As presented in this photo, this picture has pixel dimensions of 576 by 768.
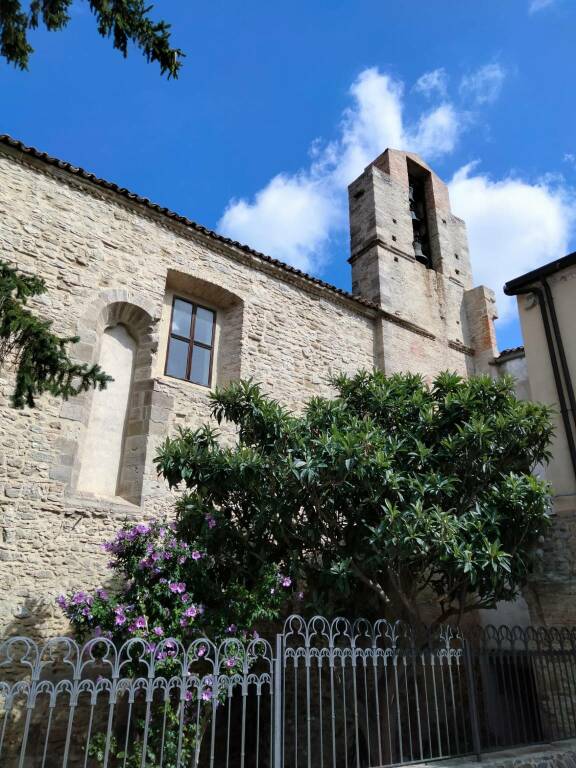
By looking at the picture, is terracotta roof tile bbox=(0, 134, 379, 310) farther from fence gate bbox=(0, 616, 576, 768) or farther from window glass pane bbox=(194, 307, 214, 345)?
fence gate bbox=(0, 616, 576, 768)

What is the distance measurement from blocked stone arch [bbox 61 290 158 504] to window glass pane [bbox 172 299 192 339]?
2.41ft

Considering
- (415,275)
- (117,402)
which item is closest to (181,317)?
(117,402)

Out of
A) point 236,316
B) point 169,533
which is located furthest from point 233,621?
point 236,316

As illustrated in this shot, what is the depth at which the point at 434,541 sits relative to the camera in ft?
20.4

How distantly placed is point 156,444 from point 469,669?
5.16 metres

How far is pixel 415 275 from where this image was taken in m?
14.1

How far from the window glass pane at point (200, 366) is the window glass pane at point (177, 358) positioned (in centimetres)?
16

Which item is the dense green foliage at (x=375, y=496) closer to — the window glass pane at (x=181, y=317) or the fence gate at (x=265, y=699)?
the fence gate at (x=265, y=699)

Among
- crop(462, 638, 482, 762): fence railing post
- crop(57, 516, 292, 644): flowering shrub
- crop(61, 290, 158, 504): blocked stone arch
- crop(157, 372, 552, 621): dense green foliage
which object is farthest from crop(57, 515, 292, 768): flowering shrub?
crop(462, 638, 482, 762): fence railing post

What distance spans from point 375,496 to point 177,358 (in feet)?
15.4

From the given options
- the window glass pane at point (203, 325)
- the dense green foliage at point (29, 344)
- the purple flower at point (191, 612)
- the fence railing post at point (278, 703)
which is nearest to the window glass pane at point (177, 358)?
A: the window glass pane at point (203, 325)

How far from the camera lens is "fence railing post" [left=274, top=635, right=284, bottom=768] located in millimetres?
4371

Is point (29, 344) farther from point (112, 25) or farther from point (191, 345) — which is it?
point (191, 345)

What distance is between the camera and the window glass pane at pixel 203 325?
10305 millimetres
